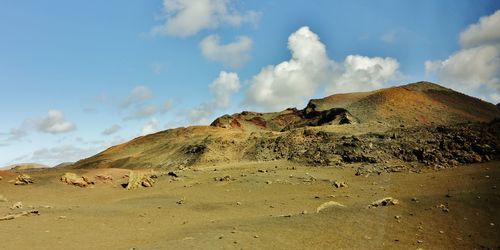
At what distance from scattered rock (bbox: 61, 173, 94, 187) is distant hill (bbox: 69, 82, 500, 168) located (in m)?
8.19

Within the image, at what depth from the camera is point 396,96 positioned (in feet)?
124

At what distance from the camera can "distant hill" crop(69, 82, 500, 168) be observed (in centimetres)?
2469

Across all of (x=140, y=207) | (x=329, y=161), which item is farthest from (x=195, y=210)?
(x=329, y=161)

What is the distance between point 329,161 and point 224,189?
22.1 ft

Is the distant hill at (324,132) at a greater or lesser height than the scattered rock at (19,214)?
greater

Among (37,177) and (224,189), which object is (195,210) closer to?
(224,189)

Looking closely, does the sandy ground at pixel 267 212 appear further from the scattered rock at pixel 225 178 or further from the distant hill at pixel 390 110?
the distant hill at pixel 390 110

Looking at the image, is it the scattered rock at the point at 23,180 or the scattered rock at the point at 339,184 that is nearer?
the scattered rock at the point at 339,184

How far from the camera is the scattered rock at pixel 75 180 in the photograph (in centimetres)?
2397

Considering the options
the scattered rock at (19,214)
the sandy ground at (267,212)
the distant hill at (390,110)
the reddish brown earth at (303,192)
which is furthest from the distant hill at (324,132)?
the scattered rock at (19,214)

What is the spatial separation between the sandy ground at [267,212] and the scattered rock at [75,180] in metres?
0.48

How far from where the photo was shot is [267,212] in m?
15.6

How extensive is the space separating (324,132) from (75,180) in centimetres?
1529

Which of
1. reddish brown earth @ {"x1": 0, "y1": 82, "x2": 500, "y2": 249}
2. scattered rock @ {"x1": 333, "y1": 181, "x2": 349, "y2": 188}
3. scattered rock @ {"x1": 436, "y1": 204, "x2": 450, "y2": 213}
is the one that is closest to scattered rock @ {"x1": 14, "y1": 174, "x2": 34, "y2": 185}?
reddish brown earth @ {"x1": 0, "y1": 82, "x2": 500, "y2": 249}
